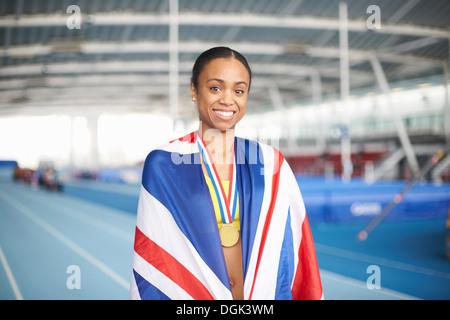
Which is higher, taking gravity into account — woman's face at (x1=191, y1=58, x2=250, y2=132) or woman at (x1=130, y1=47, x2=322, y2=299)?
woman's face at (x1=191, y1=58, x2=250, y2=132)

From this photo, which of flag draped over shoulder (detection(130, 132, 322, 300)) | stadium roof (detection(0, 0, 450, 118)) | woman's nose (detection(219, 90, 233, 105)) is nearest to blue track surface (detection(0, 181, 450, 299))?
flag draped over shoulder (detection(130, 132, 322, 300))

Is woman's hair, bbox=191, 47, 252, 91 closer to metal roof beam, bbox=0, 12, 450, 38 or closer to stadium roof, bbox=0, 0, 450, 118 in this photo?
stadium roof, bbox=0, 0, 450, 118

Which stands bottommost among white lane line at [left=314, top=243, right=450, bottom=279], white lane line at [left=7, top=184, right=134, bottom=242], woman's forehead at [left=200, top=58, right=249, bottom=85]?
white lane line at [left=314, top=243, right=450, bottom=279]

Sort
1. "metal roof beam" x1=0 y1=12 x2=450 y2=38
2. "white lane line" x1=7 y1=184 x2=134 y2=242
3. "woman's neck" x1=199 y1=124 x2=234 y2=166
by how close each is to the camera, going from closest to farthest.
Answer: "woman's neck" x1=199 y1=124 x2=234 y2=166 → "white lane line" x1=7 y1=184 x2=134 y2=242 → "metal roof beam" x1=0 y1=12 x2=450 y2=38

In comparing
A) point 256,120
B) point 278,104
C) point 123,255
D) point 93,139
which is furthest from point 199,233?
point 93,139

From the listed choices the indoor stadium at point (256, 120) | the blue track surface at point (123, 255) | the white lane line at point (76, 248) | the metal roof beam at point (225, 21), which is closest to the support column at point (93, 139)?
the indoor stadium at point (256, 120)

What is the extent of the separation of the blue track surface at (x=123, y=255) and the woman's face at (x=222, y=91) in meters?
3.82

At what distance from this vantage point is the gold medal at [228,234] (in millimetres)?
1395

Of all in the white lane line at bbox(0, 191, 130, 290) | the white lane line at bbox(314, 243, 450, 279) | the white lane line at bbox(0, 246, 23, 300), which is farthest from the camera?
the white lane line at bbox(314, 243, 450, 279)

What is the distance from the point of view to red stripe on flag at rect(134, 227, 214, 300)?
1392mm

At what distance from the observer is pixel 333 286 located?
5207 mm

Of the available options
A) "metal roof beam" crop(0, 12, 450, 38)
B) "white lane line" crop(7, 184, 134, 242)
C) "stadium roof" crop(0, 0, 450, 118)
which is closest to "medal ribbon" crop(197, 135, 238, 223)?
"white lane line" crop(7, 184, 134, 242)

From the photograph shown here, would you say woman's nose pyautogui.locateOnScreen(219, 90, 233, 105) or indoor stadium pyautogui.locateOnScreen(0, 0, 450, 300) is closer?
woman's nose pyautogui.locateOnScreen(219, 90, 233, 105)

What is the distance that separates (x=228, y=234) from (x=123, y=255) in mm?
6206
